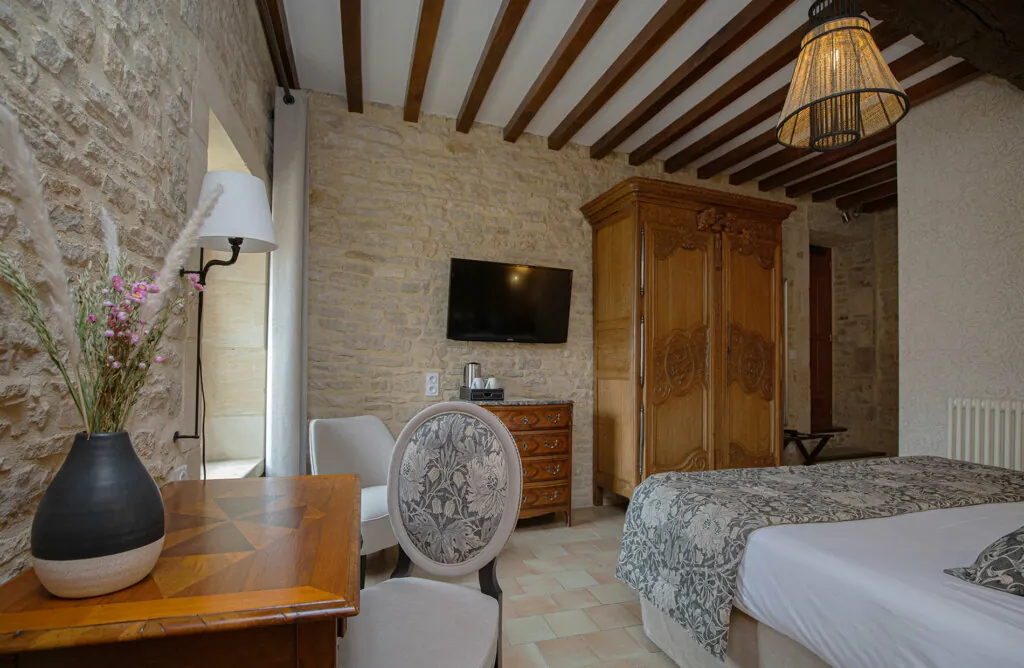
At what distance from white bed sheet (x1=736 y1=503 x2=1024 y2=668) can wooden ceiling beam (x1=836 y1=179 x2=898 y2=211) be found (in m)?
4.30

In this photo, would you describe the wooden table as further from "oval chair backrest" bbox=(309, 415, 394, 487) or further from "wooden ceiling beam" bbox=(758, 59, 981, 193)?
"wooden ceiling beam" bbox=(758, 59, 981, 193)

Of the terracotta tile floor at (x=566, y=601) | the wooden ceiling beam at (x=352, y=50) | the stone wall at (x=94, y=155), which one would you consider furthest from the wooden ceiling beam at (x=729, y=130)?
the stone wall at (x=94, y=155)

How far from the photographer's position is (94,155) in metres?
1.14

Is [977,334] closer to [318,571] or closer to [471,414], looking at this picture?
[471,414]

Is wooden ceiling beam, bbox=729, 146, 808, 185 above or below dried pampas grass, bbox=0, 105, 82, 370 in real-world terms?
above

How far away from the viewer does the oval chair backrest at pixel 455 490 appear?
1.58m

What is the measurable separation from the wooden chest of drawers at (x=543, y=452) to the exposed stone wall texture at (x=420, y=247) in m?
0.46

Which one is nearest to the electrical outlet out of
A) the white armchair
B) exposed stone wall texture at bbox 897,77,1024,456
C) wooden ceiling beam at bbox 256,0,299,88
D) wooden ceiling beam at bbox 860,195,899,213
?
the white armchair

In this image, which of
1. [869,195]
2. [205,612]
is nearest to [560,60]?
[205,612]

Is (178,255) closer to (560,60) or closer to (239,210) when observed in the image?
(239,210)

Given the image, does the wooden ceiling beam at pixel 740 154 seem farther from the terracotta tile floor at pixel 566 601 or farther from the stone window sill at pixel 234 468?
the stone window sill at pixel 234 468

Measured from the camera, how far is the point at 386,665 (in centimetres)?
116

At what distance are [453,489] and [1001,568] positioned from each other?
1.41 meters

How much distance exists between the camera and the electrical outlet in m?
3.70
